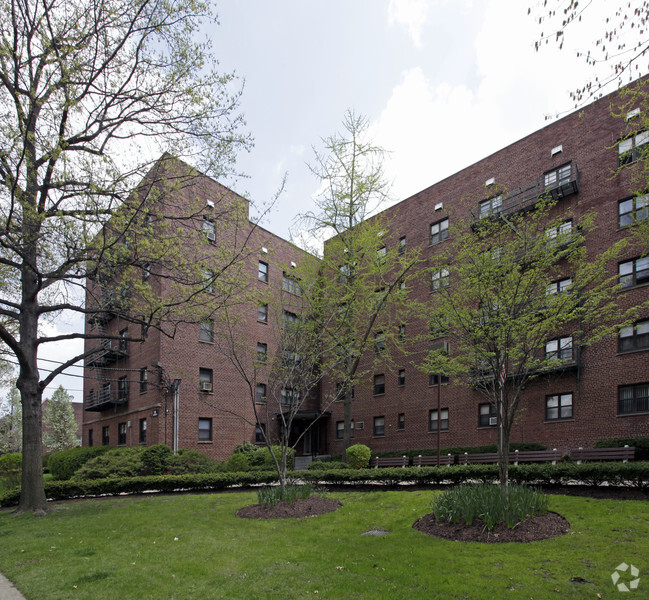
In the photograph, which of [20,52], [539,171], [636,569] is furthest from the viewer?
[539,171]

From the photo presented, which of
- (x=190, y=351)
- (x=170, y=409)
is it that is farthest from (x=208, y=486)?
(x=190, y=351)

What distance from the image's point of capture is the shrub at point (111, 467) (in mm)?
19125

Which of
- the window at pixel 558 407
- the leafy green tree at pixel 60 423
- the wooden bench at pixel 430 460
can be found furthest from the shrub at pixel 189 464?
the leafy green tree at pixel 60 423

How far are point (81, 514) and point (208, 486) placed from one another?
526cm

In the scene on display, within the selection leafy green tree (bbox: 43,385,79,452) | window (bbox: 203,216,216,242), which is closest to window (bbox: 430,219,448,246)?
window (bbox: 203,216,216,242)

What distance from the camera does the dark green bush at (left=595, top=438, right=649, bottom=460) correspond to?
56.5 ft

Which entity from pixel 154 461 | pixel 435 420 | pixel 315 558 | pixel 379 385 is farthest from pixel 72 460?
pixel 315 558

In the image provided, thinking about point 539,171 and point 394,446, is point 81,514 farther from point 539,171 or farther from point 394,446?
point 539,171

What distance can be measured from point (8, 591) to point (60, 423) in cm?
4394

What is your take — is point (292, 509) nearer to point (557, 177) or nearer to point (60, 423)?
point (557, 177)

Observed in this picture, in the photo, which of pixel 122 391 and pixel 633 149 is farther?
pixel 122 391

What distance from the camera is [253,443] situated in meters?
28.2

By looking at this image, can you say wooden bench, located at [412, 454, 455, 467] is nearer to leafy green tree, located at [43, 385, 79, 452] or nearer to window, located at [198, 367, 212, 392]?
window, located at [198, 367, 212, 392]

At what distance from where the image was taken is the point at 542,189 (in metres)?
23.1
